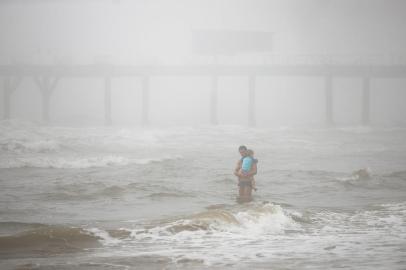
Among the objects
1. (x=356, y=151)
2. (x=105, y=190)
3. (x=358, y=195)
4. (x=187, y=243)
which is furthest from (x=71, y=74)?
(x=187, y=243)

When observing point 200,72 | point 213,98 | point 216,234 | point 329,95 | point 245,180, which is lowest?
point 216,234

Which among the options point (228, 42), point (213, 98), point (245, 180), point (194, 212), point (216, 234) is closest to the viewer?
point (216, 234)

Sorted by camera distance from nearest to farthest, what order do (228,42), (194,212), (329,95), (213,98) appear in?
1. (194,212)
2. (329,95)
3. (213,98)
4. (228,42)

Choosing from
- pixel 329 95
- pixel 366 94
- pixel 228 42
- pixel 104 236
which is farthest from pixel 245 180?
pixel 228 42

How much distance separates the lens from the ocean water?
18.2 ft

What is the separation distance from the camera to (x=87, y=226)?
718cm

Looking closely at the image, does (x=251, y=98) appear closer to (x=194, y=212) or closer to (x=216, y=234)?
(x=194, y=212)

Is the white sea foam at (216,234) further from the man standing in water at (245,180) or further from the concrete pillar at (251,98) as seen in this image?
the concrete pillar at (251,98)

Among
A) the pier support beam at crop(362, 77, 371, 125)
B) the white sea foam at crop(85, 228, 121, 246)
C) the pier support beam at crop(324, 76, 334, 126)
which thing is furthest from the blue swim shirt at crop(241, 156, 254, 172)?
the pier support beam at crop(362, 77, 371, 125)

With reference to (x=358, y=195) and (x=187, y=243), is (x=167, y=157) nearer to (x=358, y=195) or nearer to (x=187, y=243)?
(x=358, y=195)

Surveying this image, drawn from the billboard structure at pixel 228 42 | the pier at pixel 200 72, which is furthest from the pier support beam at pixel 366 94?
the billboard structure at pixel 228 42

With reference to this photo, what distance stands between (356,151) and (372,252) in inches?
654

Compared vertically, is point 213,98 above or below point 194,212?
above

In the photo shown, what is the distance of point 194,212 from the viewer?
27.9ft
